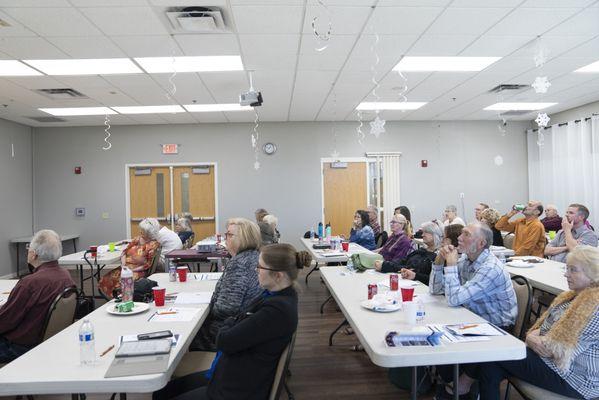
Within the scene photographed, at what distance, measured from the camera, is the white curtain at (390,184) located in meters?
9.29

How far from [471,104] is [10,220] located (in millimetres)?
9090

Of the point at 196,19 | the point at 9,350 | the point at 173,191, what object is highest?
the point at 196,19

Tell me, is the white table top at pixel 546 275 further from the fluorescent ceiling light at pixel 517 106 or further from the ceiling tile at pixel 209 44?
the fluorescent ceiling light at pixel 517 106

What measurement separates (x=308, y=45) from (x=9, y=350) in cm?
367

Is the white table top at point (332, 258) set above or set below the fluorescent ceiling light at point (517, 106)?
below

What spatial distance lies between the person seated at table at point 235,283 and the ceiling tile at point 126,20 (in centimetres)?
203

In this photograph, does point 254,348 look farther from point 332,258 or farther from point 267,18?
point 332,258

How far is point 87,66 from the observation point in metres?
4.95

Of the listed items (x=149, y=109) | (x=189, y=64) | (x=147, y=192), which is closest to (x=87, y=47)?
(x=189, y=64)

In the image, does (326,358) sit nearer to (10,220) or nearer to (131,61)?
(131,61)

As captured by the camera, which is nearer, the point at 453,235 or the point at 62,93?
the point at 453,235

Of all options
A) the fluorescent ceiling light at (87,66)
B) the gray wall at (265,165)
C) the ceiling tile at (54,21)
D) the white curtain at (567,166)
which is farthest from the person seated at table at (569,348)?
the gray wall at (265,165)

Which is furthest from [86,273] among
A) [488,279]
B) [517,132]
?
[517,132]

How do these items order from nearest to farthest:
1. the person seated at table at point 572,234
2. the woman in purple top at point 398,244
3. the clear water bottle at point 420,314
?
the clear water bottle at point 420,314 → the woman in purple top at point 398,244 → the person seated at table at point 572,234
